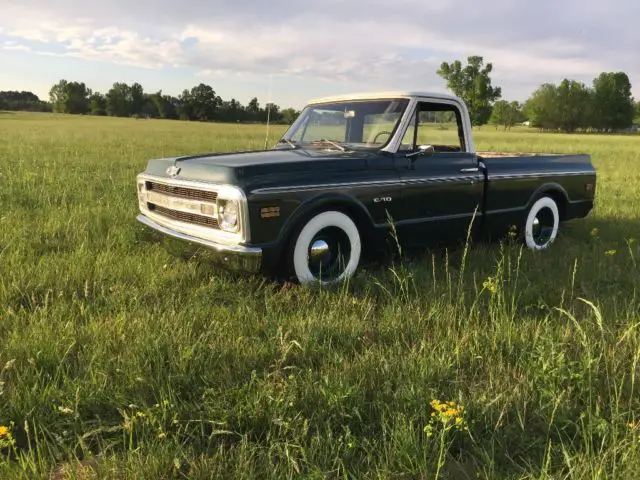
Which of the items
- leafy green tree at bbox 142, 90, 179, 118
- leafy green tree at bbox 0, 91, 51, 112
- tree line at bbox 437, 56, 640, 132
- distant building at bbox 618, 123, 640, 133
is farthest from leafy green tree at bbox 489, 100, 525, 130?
leafy green tree at bbox 0, 91, 51, 112

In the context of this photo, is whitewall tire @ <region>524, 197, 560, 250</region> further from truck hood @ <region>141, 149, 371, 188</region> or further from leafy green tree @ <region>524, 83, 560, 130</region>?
leafy green tree @ <region>524, 83, 560, 130</region>

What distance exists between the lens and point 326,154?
421cm

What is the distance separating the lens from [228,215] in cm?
352

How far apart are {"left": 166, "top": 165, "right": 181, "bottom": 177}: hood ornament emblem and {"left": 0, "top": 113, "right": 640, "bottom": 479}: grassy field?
0.71 meters

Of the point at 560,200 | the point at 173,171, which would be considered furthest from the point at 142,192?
the point at 560,200

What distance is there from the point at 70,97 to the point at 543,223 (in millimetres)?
98463

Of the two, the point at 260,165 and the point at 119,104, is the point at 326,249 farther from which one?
the point at 119,104

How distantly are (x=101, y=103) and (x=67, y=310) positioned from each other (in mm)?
91993

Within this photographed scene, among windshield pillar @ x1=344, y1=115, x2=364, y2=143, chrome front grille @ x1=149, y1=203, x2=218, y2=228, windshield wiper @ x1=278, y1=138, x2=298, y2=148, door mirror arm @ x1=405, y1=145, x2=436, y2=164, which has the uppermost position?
windshield pillar @ x1=344, y1=115, x2=364, y2=143

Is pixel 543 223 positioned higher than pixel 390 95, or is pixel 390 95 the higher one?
pixel 390 95

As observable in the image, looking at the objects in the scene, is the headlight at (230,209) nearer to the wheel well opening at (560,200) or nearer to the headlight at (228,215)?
the headlight at (228,215)

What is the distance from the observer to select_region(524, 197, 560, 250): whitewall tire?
18.2 ft

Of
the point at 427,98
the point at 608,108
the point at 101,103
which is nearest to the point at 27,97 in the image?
the point at 101,103

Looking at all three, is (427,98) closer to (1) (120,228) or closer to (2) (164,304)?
(2) (164,304)
